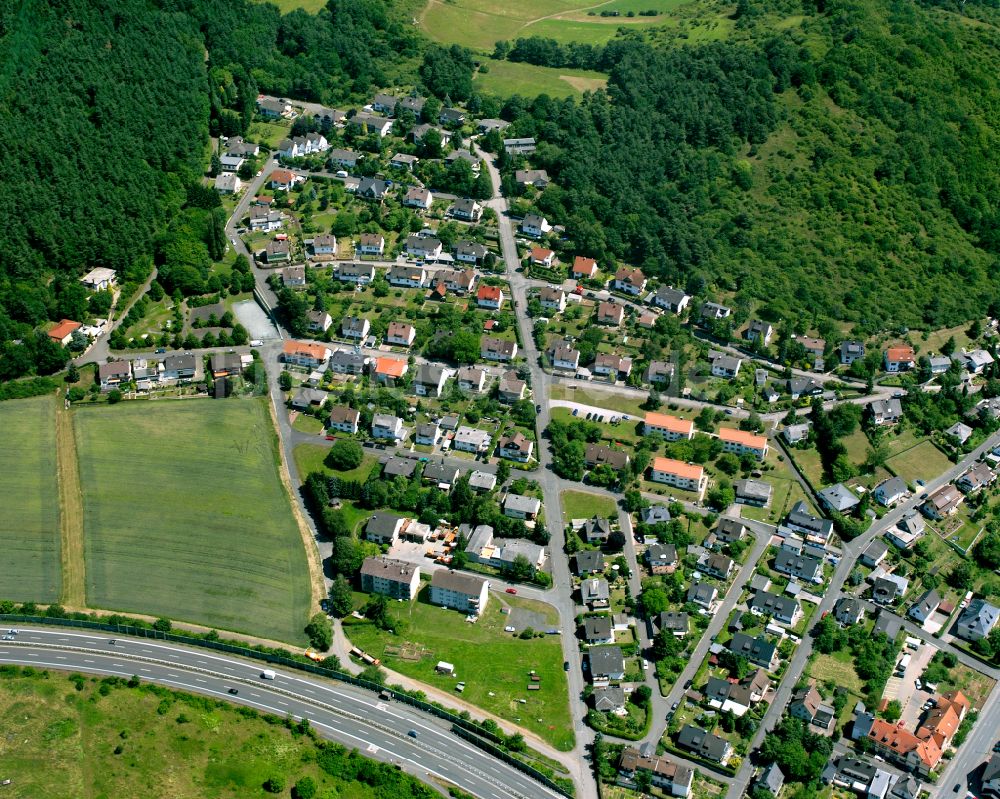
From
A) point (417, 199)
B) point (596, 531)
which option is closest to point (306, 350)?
point (417, 199)

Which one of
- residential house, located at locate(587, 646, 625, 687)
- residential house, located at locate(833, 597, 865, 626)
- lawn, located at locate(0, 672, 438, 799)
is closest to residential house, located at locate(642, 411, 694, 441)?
residential house, located at locate(833, 597, 865, 626)

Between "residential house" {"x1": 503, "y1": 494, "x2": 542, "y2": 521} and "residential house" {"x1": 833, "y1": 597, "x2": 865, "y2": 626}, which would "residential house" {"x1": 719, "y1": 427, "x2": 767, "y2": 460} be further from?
"residential house" {"x1": 503, "y1": 494, "x2": 542, "y2": 521}

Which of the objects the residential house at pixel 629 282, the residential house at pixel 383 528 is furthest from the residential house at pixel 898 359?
the residential house at pixel 383 528

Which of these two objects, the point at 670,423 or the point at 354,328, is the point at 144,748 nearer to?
the point at 354,328

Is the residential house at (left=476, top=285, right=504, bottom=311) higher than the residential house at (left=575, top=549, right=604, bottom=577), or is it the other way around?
the residential house at (left=476, top=285, right=504, bottom=311)

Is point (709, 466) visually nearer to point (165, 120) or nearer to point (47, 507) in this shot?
point (47, 507)

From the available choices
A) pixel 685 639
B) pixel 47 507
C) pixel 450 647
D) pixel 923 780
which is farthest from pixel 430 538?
pixel 923 780

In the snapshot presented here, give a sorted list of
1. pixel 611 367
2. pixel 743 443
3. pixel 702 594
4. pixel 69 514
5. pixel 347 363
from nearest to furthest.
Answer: pixel 702 594 < pixel 69 514 < pixel 743 443 < pixel 347 363 < pixel 611 367
